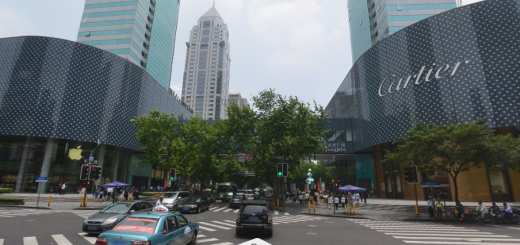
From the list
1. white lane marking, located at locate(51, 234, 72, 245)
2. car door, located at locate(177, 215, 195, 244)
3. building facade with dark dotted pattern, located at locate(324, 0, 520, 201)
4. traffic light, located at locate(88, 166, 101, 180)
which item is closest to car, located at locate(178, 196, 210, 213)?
traffic light, located at locate(88, 166, 101, 180)

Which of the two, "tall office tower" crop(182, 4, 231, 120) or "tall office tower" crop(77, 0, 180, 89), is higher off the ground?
"tall office tower" crop(182, 4, 231, 120)

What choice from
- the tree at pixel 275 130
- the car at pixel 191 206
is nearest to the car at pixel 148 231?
the car at pixel 191 206

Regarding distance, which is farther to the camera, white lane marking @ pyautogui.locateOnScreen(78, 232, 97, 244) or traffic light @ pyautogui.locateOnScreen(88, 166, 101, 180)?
traffic light @ pyautogui.locateOnScreen(88, 166, 101, 180)

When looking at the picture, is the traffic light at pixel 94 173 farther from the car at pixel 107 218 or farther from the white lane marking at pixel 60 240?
the white lane marking at pixel 60 240

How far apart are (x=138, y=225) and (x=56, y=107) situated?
1666 inches

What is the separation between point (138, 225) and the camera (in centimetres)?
755

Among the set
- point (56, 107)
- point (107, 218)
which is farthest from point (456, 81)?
point (56, 107)

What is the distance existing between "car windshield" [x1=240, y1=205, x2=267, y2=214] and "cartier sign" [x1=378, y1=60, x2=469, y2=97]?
31.8 m

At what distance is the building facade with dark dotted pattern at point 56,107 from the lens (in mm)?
39250

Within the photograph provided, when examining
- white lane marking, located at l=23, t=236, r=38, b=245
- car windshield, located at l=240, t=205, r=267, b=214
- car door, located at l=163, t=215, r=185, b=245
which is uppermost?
car windshield, located at l=240, t=205, r=267, b=214

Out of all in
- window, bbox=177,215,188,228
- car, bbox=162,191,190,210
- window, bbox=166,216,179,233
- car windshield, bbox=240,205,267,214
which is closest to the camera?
window, bbox=166,216,179,233

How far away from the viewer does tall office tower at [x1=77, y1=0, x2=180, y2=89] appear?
71.2 m

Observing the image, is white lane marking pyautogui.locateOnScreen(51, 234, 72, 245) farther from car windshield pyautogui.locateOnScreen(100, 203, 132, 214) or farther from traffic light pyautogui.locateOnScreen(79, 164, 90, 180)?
traffic light pyautogui.locateOnScreen(79, 164, 90, 180)

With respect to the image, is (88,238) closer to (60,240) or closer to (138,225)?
(60,240)
